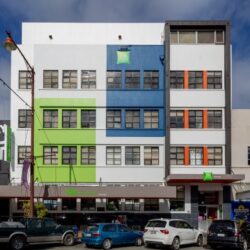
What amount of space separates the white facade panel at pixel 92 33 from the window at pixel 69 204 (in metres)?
13.2

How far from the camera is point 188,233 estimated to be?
27.9 metres

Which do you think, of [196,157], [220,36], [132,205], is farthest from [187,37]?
[132,205]

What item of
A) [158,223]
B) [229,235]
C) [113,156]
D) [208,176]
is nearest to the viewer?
[229,235]

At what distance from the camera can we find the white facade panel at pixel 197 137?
4012 cm

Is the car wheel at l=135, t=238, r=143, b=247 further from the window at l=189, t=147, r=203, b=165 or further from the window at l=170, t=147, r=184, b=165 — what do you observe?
the window at l=189, t=147, r=203, b=165

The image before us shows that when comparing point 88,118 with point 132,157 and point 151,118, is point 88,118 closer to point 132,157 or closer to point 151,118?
point 132,157

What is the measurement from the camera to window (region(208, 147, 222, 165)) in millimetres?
40031

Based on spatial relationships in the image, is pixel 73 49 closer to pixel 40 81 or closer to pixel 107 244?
pixel 40 81

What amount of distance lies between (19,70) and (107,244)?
755 inches

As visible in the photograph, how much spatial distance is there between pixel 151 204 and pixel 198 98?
9031mm

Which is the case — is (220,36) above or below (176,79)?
above

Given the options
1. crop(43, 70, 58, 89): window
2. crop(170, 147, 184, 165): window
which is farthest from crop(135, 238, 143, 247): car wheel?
crop(43, 70, 58, 89): window

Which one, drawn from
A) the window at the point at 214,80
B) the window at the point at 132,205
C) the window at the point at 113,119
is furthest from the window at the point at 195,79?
the window at the point at 132,205

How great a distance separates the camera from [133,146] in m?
40.5
